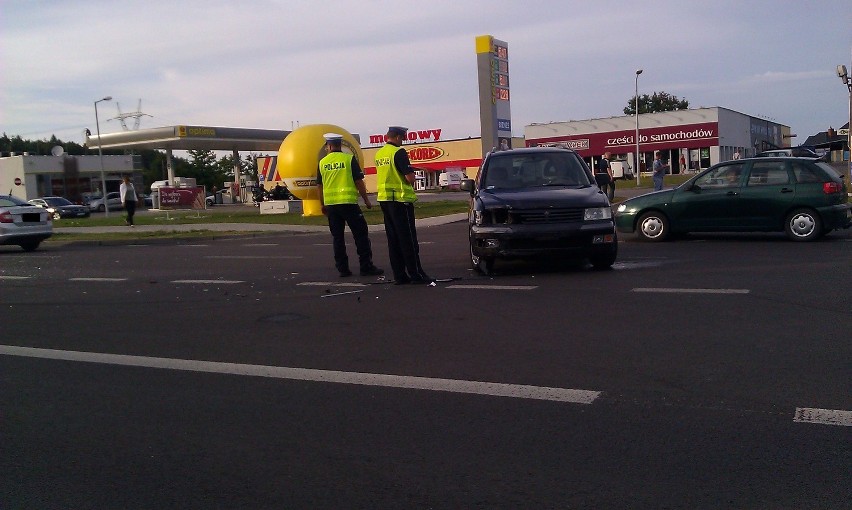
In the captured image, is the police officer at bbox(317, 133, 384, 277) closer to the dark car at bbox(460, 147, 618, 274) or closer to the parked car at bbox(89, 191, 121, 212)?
the dark car at bbox(460, 147, 618, 274)

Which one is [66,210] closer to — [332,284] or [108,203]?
[108,203]

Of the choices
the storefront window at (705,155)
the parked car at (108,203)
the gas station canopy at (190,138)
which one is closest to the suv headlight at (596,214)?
the gas station canopy at (190,138)

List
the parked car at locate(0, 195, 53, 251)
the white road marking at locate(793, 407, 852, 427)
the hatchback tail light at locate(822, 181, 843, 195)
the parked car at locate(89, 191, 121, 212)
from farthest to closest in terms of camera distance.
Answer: the parked car at locate(89, 191, 121, 212)
the parked car at locate(0, 195, 53, 251)
the hatchback tail light at locate(822, 181, 843, 195)
the white road marking at locate(793, 407, 852, 427)

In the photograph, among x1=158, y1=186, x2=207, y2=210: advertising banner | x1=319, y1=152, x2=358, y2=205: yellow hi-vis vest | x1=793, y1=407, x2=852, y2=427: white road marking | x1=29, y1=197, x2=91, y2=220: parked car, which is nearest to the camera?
x1=793, y1=407, x2=852, y2=427: white road marking

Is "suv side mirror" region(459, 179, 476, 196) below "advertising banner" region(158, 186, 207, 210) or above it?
below

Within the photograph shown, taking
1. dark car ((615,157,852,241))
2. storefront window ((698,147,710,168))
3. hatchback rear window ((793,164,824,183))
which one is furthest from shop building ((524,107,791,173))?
hatchback rear window ((793,164,824,183))

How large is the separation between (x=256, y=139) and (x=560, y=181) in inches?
2009

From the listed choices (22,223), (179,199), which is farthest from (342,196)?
(179,199)

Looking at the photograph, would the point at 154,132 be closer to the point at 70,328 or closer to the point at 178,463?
the point at 70,328

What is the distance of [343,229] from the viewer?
38.7ft

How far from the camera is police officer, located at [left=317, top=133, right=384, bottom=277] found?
449 inches

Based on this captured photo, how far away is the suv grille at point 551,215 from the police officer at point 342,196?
7.56 feet

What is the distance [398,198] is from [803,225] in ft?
25.2

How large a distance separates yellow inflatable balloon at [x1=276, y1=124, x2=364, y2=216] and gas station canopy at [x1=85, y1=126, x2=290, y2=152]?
2471 centimetres
